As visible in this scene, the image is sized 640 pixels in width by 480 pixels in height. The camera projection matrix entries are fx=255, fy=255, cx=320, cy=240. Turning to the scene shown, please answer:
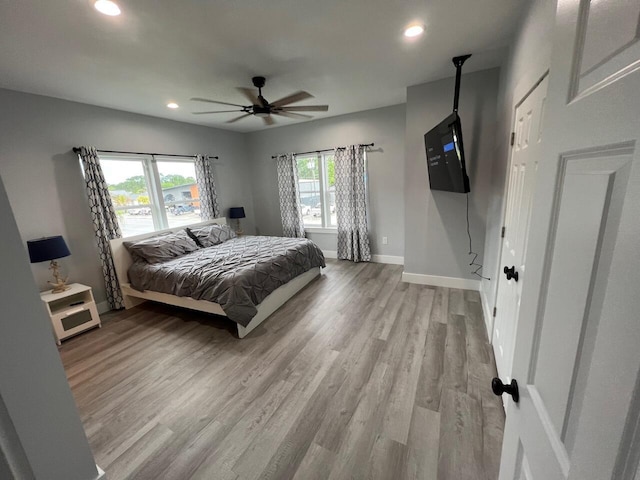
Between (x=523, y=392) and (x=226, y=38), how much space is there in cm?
267

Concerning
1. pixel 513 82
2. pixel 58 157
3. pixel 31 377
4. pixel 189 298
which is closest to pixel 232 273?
pixel 189 298

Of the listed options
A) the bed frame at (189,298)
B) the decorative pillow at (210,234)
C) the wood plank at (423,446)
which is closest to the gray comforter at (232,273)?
the bed frame at (189,298)

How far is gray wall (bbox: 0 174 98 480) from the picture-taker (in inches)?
37.5

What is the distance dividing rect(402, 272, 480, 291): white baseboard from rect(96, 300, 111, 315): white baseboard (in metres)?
4.01

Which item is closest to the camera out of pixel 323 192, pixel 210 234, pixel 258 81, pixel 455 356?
pixel 455 356

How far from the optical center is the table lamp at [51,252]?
8.20 feet

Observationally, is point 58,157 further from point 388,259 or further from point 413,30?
point 388,259

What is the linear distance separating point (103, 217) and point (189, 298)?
5.35 ft

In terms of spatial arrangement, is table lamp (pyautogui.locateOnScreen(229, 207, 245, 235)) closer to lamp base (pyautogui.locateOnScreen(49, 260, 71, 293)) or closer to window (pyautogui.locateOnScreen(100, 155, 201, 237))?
window (pyautogui.locateOnScreen(100, 155, 201, 237))

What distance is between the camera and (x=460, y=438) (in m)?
1.48

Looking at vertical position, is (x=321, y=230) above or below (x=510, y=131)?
below

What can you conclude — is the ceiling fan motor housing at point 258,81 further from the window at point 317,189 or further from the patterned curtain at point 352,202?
the window at point 317,189

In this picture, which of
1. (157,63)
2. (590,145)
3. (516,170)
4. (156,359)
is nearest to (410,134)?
(516,170)

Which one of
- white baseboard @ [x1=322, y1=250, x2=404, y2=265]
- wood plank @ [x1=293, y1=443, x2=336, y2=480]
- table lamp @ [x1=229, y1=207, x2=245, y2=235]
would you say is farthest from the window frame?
wood plank @ [x1=293, y1=443, x2=336, y2=480]
